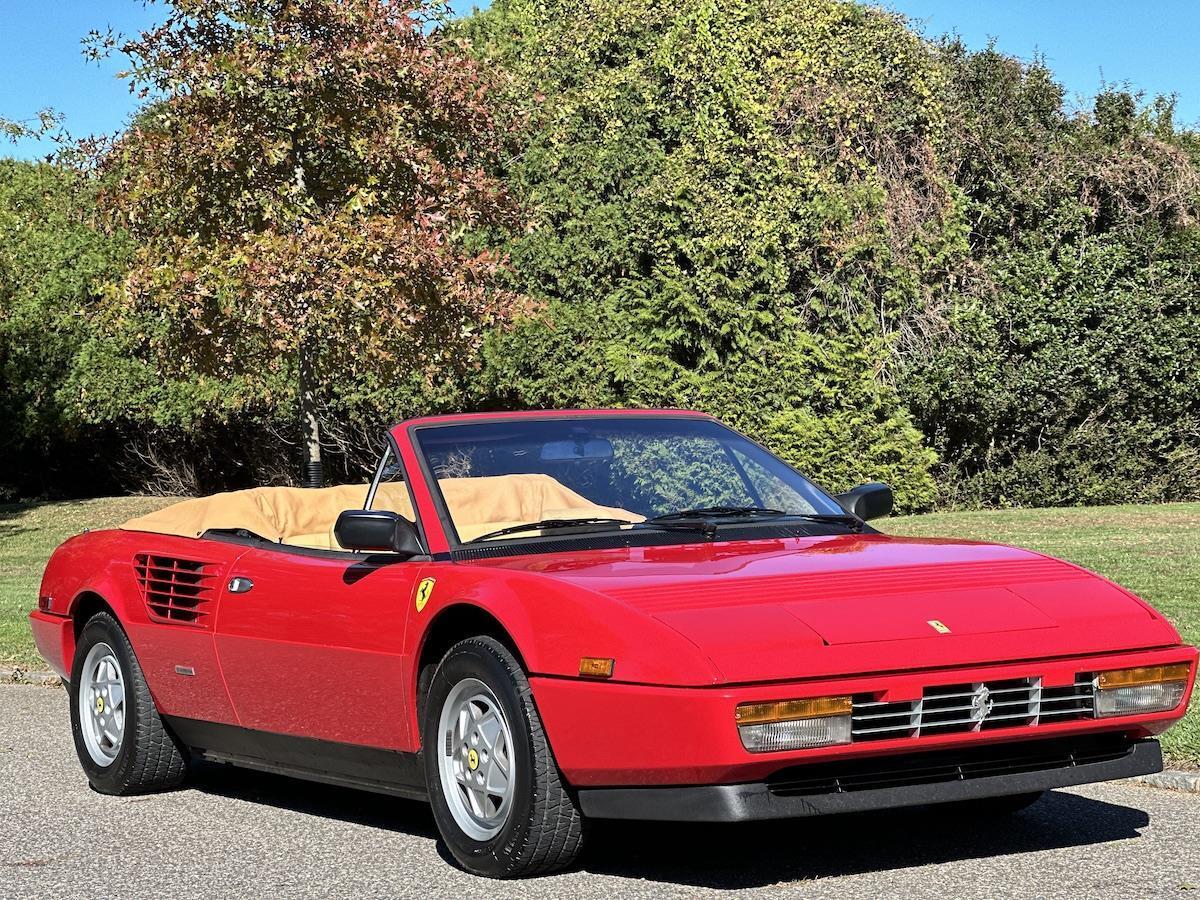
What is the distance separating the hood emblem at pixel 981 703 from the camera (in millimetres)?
5080

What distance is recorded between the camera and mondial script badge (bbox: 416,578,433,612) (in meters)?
5.86

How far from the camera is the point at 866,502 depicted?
683 centimetres

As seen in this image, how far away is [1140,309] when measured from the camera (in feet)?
88.0

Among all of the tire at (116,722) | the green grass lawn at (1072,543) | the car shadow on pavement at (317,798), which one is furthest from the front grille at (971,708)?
the tire at (116,722)

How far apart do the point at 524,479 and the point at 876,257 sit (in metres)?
20.3

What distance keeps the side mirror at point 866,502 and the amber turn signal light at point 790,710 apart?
1956 millimetres

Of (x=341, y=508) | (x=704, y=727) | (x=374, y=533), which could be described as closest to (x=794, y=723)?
(x=704, y=727)

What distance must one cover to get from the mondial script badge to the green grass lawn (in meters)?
3.38

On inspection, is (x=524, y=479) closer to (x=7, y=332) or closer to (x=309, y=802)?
(x=309, y=802)

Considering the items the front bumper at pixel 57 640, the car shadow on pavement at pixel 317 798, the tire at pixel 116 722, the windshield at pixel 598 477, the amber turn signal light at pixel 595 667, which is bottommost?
the car shadow on pavement at pixel 317 798

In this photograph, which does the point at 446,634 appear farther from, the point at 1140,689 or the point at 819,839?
the point at 1140,689

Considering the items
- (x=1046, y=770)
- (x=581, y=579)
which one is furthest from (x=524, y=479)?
(x=1046, y=770)

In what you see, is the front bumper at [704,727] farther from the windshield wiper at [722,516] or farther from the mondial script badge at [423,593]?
the windshield wiper at [722,516]

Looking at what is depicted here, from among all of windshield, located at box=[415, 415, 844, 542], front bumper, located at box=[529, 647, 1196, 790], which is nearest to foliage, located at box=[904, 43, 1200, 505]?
windshield, located at box=[415, 415, 844, 542]
